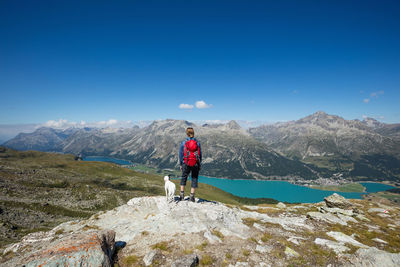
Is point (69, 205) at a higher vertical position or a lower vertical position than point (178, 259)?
lower

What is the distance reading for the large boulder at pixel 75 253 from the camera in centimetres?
790

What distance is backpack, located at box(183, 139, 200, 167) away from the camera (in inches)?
609

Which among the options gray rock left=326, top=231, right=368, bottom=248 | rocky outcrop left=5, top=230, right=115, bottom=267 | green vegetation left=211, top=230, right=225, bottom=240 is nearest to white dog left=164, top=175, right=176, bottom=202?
green vegetation left=211, top=230, right=225, bottom=240

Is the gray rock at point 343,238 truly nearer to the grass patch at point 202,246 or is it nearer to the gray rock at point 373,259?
the gray rock at point 373,259

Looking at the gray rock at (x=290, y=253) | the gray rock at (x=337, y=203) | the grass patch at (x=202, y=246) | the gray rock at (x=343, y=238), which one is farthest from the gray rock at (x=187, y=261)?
the gray rock at (x=337, y=203)

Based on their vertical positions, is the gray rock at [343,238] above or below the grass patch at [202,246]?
below

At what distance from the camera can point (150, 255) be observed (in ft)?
34.9

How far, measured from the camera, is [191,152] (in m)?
15.5

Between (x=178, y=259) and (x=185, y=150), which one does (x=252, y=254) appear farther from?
(x=185, y=150)

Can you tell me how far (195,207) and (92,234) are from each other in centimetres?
1011

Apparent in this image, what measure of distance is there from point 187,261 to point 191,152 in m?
7.95

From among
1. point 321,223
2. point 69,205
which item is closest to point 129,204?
point 321,223

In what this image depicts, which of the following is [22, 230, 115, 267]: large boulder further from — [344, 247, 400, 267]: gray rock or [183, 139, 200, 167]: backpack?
[344, 247, 400, 267]: gray rock

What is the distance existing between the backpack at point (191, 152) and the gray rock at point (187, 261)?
6891 mm
